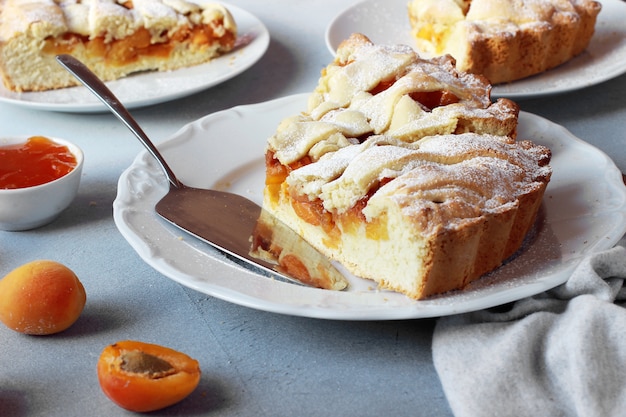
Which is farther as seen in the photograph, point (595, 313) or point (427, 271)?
point (427, 271)

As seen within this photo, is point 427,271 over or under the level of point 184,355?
over

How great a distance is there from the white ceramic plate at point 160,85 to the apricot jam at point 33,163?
49 centimetres

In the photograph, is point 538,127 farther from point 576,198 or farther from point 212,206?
point 212,206

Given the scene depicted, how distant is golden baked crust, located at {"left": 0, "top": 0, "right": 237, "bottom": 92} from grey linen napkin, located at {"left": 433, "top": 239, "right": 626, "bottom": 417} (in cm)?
216

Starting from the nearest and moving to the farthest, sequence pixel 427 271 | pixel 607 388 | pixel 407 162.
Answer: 1. pixel 607 388
2. pixel 427 271
3. pixel 407 162

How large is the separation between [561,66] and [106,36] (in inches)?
78.6

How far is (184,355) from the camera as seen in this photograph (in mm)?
1717

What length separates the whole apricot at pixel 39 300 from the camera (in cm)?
185

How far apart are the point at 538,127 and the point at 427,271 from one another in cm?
109

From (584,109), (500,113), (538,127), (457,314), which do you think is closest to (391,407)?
(457,314)

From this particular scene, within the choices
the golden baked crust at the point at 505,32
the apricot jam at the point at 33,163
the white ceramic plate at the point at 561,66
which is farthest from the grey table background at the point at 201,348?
the golden baked crust at the point at 505,32

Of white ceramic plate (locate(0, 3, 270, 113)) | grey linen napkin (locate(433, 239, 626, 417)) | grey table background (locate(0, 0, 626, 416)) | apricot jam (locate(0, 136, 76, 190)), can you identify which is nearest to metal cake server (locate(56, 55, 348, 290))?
grey table background (locate(0, 0, 626, 416))

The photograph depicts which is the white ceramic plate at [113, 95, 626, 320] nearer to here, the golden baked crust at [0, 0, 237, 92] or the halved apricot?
the halved apricot

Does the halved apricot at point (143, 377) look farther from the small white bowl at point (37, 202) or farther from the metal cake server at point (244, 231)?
the small white bowl at point (37, 202)
